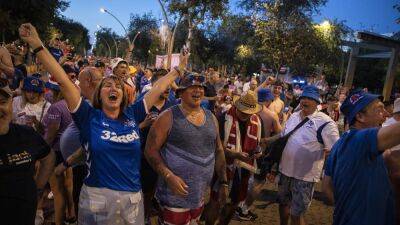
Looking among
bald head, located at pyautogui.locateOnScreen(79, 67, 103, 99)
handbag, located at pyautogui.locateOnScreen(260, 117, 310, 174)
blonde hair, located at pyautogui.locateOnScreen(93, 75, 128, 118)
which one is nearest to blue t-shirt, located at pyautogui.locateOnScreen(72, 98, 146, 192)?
blonde hair, located at pyautogui.locateOnScreen(93, 75, 128, 118)

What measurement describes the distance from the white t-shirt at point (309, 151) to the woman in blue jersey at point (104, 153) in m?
2.59

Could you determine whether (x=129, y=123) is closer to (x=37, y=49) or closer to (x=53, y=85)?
(x=37, y=49)

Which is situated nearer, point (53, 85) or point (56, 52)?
point (53, 85)

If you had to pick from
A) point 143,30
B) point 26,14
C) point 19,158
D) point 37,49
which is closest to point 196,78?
point 37,49

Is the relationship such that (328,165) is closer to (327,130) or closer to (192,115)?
(192,115)

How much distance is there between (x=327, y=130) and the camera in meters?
5.11

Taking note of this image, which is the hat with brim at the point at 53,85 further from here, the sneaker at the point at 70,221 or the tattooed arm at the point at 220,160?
the tattooed arm at the point at 220,160

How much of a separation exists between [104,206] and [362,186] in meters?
Result: 1.99

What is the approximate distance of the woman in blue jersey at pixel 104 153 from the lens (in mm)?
3205

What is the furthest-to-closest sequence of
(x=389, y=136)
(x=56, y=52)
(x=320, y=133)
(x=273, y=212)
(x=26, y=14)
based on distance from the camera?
(x=26, y=14), (x=273, y=212), (x=56, y=52), (x=320, y=133), (x=389, y=136)

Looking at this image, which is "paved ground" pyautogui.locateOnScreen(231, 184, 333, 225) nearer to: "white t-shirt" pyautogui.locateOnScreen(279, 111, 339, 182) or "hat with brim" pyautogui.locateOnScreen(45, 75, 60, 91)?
"white t-shirt" pyautogui.locateOnScreen(279, 111, 339, 182)

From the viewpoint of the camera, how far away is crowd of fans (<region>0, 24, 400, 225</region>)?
2.88 meters

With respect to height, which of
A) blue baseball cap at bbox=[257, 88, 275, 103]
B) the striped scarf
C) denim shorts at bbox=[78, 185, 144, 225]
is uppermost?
blue baseball cap at bbox=[257, 88, 275, 103]

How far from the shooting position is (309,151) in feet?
17.3
